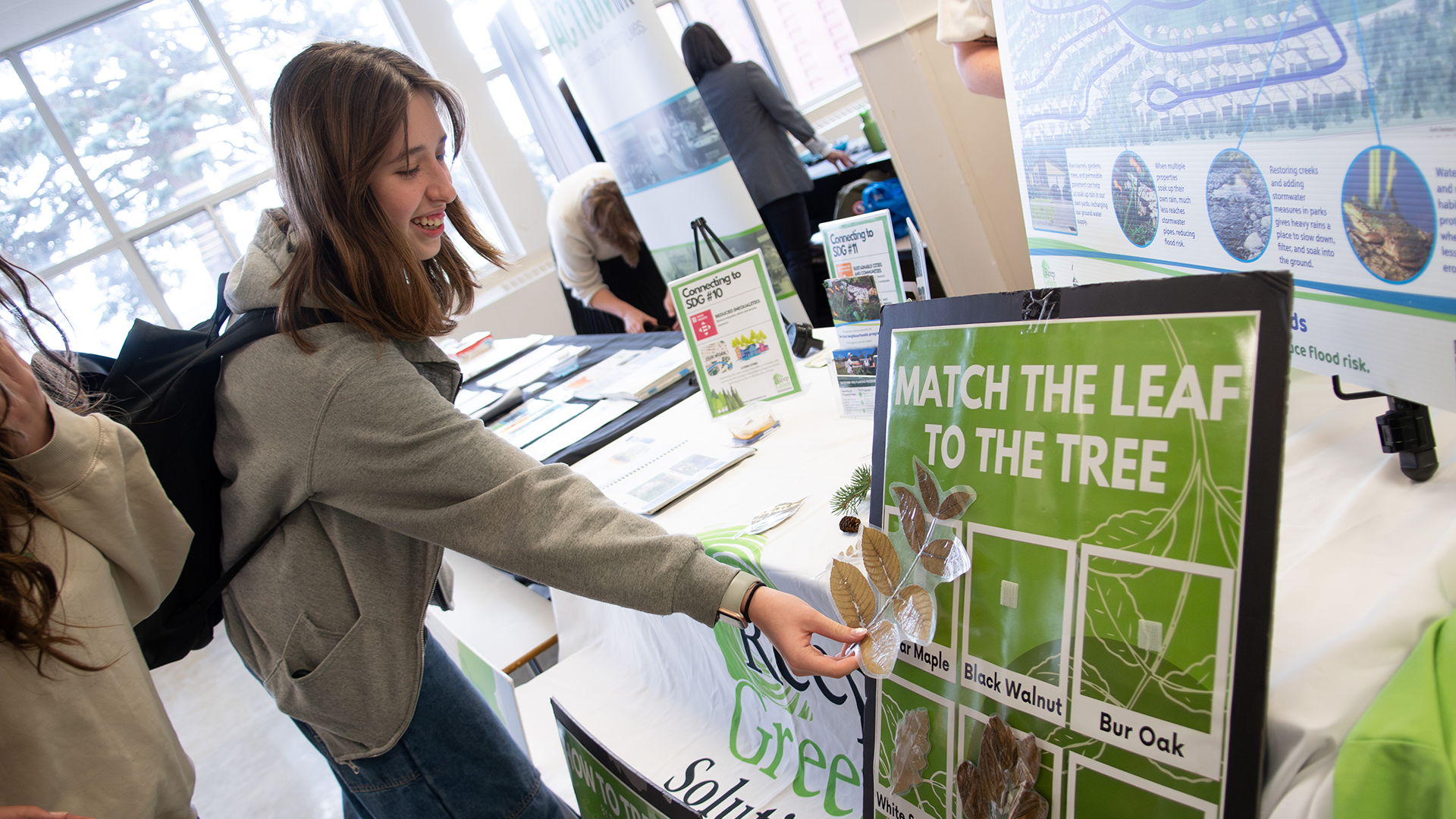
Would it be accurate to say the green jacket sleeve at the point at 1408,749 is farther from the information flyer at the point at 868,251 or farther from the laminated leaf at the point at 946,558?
the information flyer at the point at 868,251

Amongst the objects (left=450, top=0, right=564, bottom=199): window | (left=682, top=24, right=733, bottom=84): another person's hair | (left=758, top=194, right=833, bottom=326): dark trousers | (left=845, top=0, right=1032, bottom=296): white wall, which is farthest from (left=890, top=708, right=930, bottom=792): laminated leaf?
(left=450, top=0, right=564, bottom=199): window

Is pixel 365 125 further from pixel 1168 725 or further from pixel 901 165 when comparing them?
pixel 901 165

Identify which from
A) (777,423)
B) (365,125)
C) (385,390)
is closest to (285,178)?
(365,125)

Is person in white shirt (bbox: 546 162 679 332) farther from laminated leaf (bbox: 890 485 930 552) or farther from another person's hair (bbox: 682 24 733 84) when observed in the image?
laminated leaf (bbox: 890 485 930 552)

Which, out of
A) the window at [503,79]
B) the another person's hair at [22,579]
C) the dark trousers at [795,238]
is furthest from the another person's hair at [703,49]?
the another person's hair at [22,579]

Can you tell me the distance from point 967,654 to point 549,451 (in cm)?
142

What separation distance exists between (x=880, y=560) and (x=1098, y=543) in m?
0.21

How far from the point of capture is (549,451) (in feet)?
6.41

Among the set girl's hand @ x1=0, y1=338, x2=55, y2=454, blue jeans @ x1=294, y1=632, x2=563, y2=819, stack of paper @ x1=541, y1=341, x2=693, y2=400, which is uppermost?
girl's hand @ x1=0, y1=338, x2=55, y2=454

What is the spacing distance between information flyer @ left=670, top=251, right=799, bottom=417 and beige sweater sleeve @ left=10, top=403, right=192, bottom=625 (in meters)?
1.06

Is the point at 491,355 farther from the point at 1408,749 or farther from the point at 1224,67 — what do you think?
the point at 1408,749

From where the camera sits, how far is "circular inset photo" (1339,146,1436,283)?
0.58 m

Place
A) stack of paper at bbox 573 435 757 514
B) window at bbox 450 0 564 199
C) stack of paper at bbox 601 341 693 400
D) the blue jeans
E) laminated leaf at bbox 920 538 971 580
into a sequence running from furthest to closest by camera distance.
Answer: window at bbox 450 0 564 199
stack of paper at bbox 601 341 693 400
stack of paper at bbox 573 435 757 514
the blue jeans
laminated leaf at bbox 920 538 971 580

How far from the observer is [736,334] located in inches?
68.7
